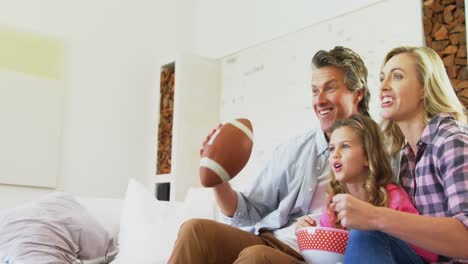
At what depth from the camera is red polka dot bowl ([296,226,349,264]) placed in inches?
54.1

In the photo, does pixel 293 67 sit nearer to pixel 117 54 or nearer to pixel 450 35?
pixel 450 35

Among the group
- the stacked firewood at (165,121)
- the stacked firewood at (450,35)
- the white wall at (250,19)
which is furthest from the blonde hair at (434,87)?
the stacked firewood at (165,121)

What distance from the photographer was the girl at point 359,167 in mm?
1422

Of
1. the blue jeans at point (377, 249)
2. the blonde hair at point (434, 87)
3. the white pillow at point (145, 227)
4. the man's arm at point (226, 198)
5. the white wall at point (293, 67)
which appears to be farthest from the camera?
the white wall at point (293, 67)

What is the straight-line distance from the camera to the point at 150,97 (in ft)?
13.2

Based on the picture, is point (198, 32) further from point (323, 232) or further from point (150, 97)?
point (323, 232)

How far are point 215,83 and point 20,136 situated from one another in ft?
4.31

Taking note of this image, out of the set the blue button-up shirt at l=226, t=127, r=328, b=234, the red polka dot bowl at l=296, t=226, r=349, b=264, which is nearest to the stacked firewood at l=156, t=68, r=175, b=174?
the blue button-up shirt at l=226, t=127, r=328, b=234

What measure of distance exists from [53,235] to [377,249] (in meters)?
1.25

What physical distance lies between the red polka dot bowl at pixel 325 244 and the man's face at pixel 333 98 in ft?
1.30

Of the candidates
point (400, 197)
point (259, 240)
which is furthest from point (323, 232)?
point (259, 240)

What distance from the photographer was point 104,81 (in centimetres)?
382

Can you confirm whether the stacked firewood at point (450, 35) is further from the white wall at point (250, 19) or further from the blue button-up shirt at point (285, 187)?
the blue button-up shirt at point (285, 187)

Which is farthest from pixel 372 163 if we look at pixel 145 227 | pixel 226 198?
pixel 145 227
